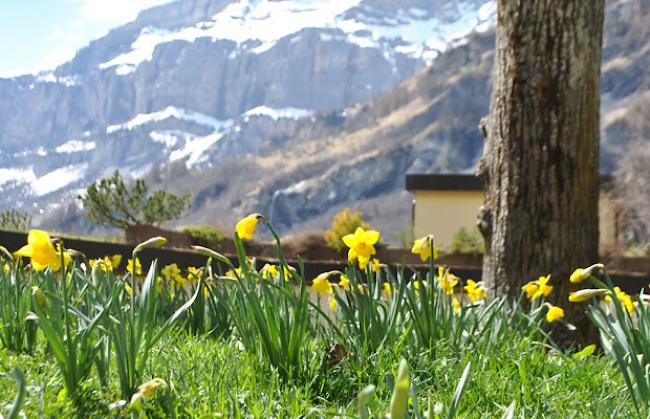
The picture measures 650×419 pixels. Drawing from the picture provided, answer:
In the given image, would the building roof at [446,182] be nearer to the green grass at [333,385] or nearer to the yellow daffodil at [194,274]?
the yellow daffodil at [194,274]

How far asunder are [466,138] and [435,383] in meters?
90.4

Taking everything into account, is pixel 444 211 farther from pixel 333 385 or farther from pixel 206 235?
pixel 333 385

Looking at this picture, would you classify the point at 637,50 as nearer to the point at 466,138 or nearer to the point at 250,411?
the point at 466,138

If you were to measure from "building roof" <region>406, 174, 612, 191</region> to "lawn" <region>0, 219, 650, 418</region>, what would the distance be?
12.3 m

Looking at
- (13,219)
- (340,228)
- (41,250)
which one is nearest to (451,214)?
(340,228)

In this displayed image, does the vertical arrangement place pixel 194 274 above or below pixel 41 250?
below

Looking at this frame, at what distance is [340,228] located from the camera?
A: 1228 centimetres

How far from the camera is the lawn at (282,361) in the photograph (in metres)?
1.32

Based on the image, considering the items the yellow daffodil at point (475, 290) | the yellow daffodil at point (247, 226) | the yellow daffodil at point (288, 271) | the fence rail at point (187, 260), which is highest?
the yellow daffodil at point (247, 226)

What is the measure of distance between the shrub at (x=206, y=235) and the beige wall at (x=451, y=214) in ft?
12.8

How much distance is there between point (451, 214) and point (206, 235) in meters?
5.13

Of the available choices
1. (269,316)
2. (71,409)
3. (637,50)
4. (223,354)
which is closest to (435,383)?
(269,316)

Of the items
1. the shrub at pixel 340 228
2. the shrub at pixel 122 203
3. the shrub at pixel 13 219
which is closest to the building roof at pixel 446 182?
the shrub at pixel 340 228

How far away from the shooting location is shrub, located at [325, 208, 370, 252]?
38.1 ft
